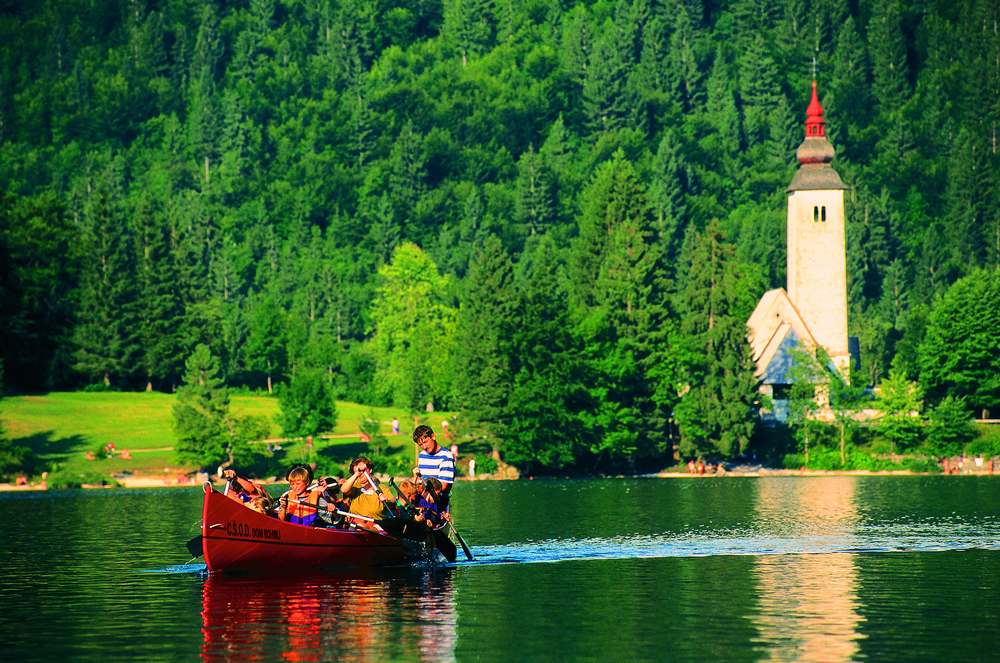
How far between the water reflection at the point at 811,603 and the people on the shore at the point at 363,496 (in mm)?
9222

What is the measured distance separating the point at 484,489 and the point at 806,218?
4718cm

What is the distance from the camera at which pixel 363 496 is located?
34562 millimetres

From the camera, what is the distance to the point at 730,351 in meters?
95.4

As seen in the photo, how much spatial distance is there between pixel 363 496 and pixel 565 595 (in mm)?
6799

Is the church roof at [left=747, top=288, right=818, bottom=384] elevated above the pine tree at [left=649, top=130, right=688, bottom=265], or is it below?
below

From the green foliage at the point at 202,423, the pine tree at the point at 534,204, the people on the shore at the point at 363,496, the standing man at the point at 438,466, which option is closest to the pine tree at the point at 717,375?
the green foliage at the point at 202,423

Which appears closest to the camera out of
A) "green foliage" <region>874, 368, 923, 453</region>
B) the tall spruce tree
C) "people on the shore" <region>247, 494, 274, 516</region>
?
"people on the shore" <region>247, 494, 274, 516</region>

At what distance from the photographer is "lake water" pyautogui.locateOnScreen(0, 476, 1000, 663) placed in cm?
2336

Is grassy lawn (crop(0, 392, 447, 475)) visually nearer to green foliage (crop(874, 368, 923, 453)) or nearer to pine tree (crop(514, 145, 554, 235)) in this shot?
green foliage (crop(874, 368, 923, 453))

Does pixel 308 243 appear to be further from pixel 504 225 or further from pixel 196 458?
pixel 196 458

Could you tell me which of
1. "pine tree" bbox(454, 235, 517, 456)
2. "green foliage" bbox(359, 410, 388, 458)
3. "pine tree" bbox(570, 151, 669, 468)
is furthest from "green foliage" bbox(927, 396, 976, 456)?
"green foliage" bbox(359, 410, 388, 458)

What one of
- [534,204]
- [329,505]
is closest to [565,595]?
[329,505]

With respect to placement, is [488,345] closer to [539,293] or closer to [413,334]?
[539,293]

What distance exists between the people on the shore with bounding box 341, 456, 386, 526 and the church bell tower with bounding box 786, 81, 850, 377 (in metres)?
82.3
